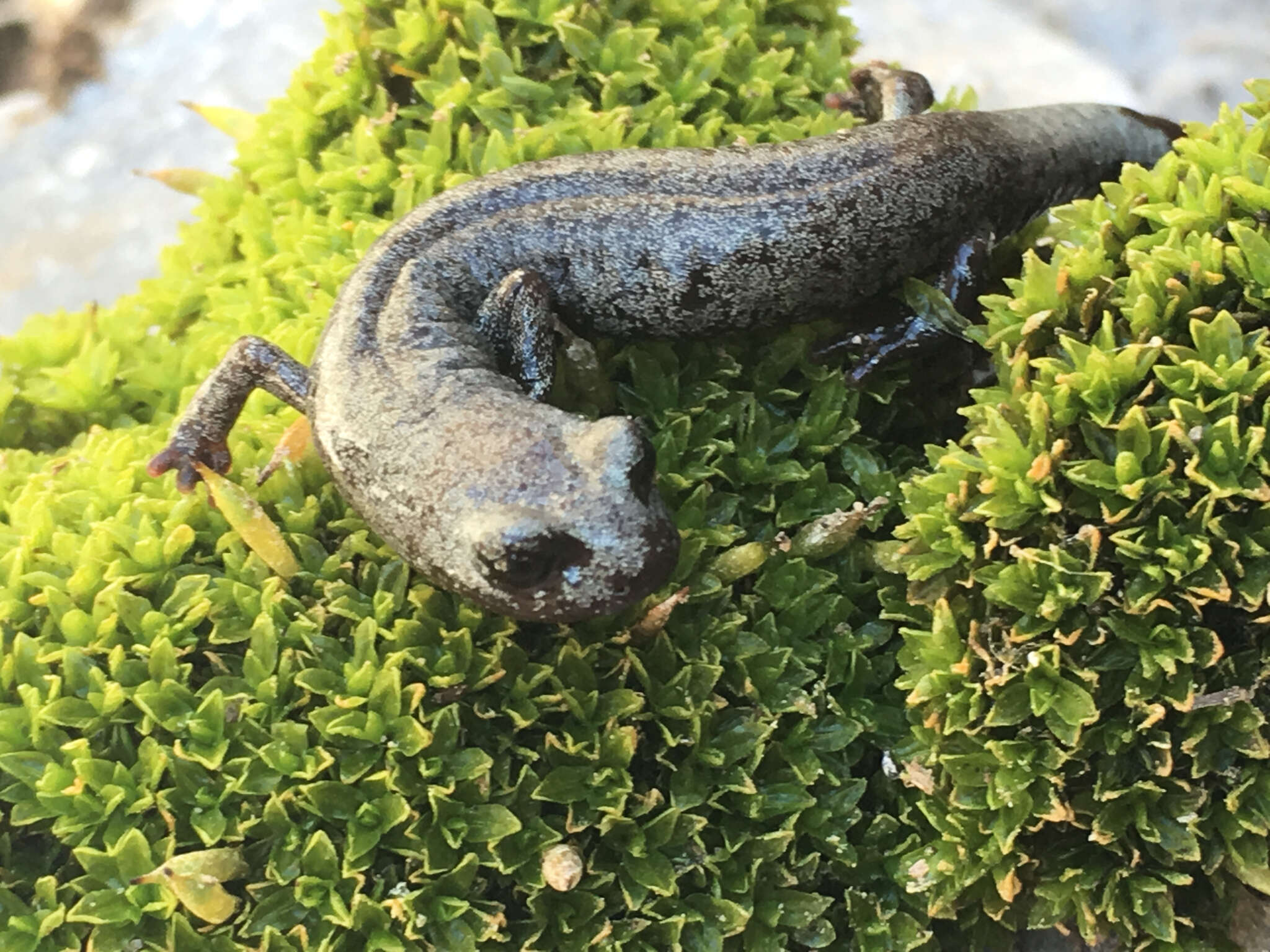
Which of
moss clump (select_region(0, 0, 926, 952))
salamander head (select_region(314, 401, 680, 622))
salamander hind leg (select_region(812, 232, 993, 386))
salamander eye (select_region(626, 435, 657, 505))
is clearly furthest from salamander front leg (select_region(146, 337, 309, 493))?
salamander hind leg (select_region(812, 232, 993, 386))

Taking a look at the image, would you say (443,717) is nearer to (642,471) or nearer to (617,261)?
(642,471)

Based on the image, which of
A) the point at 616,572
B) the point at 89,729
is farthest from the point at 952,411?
the point at 89,729

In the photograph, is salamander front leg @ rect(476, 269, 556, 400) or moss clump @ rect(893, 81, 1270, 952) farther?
salamander front leg @ rect(476, 269, 556, 400)

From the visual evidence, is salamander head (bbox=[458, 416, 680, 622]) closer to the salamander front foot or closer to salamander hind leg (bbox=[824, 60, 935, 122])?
the salamander front foot

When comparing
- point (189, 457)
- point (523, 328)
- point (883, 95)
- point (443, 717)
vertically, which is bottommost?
point (443, 717)

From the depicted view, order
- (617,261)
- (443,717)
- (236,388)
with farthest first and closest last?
(617,261), (236,388), (443,717)

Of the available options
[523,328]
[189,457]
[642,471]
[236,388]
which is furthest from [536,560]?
[236,388]

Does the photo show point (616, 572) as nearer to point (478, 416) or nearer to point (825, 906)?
point (478, 416)

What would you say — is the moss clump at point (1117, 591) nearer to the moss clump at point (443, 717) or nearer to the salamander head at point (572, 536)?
the moss clump at point (443, 717)
